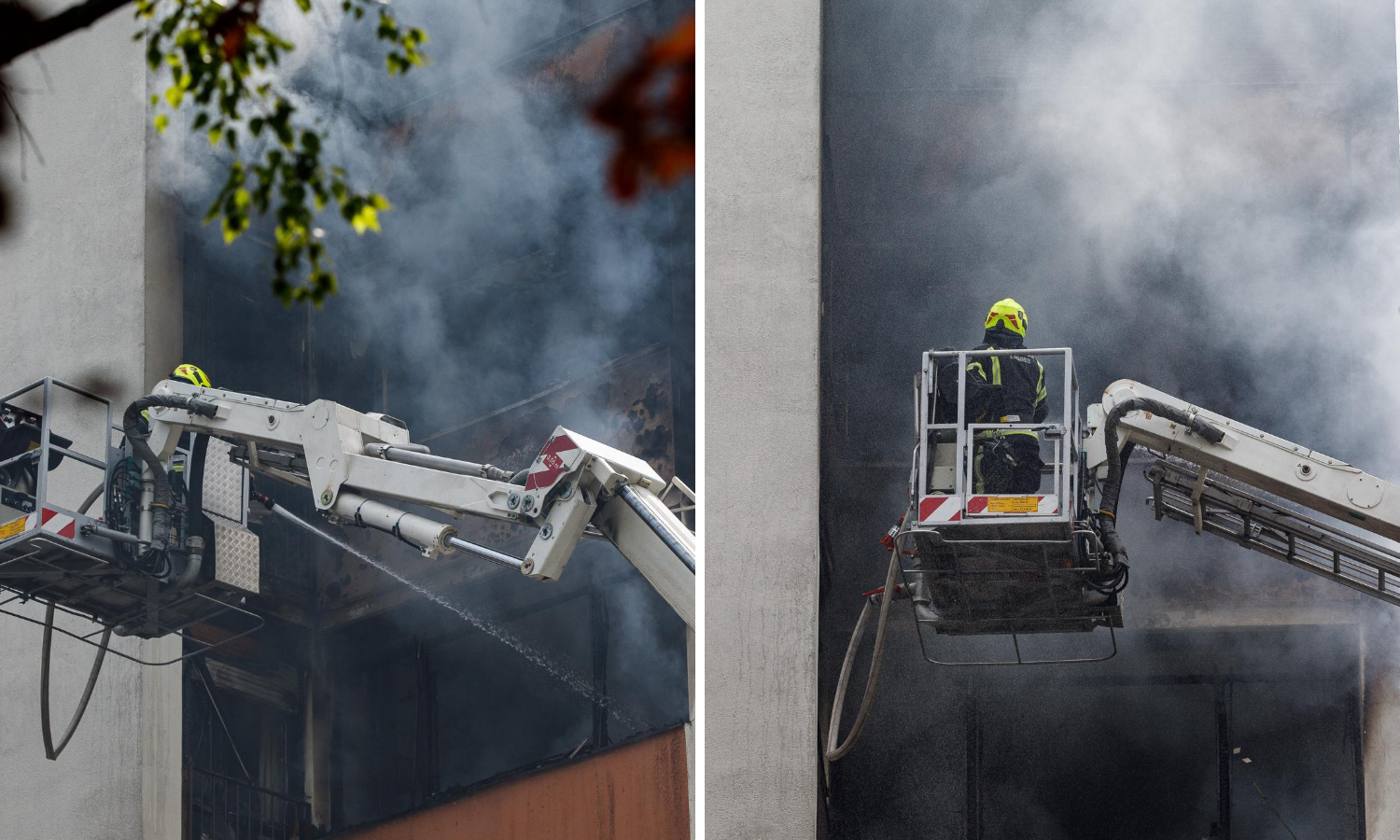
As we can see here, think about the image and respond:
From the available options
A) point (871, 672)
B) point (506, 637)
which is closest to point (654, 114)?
point (871, 672)

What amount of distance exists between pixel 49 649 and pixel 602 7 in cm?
497

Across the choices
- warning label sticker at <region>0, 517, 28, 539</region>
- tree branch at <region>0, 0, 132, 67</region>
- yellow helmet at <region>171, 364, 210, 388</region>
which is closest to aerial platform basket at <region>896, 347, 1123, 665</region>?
yellow helmet at <region>171, 364, 210, 388</region>

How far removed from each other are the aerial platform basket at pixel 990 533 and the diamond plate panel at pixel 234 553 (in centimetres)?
380

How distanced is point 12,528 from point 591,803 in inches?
134

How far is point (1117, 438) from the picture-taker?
24.8 feet

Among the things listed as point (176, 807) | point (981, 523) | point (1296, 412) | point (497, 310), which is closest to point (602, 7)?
point (497, 310)

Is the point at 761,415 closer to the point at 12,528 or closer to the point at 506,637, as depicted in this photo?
the point at 506,637

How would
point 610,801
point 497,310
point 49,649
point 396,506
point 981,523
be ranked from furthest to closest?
point 497,310 → point 49,649 → point 610,801 → point 396,506 → point 981,523

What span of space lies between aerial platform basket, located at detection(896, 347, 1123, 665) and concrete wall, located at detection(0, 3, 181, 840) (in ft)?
15.8

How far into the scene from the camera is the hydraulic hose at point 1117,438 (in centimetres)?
733

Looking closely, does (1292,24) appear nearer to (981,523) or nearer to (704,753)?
(981,523)

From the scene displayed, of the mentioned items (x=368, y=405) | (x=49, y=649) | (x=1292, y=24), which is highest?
(x=1292, y=24)

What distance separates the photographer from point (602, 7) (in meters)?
9.28

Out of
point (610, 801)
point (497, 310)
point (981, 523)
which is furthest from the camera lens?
point (497, 310)
